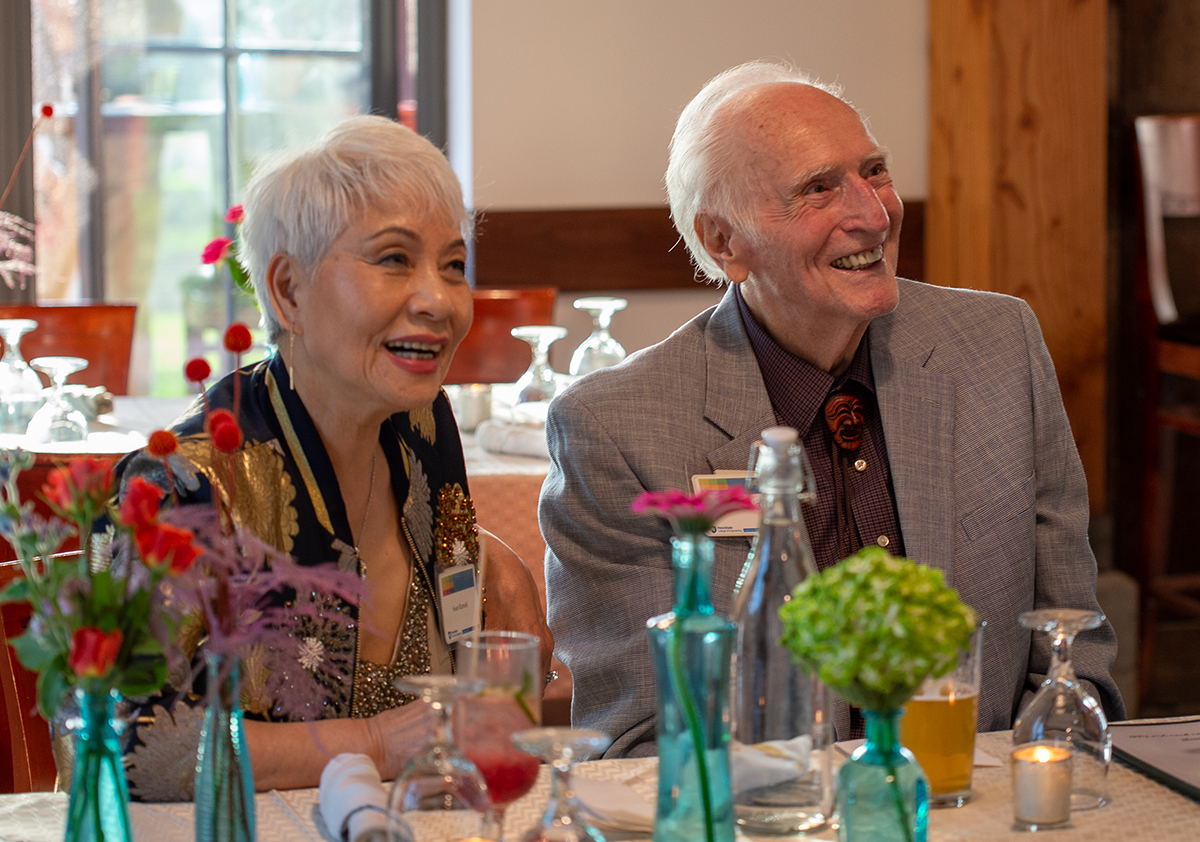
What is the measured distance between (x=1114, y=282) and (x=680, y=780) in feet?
13.0

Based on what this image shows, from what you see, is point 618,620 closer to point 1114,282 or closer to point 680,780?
point 680,780

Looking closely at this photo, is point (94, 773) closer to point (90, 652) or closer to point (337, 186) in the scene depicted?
point (90, 652)

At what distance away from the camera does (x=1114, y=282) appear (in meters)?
4.53

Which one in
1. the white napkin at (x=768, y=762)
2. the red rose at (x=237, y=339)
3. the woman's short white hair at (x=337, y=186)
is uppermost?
the woman's short white hair at (x=337, y=186)

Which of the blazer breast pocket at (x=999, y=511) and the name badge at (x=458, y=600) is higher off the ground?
the blazer breast pocket at (x=999, y=511)

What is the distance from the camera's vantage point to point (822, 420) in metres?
1.92

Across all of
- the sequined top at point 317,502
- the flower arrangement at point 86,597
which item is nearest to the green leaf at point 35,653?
the flower arrangement at point 86,597

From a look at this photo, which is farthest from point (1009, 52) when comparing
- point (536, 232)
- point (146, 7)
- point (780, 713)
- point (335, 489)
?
point (780, 713)

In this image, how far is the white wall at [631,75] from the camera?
183 inches

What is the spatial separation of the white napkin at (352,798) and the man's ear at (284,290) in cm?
63

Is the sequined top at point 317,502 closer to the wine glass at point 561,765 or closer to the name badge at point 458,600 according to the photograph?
the name badge at point 458,600

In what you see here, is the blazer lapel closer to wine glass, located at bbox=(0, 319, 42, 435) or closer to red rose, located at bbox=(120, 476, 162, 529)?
red rose, located at bbox=(120, 476, 162, 529)

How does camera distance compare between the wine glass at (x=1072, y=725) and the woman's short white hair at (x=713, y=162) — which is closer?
the wine glass at (x=1072, y=725)

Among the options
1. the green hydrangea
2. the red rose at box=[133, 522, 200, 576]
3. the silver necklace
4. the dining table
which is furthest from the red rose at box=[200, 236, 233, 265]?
the green hydrangea
